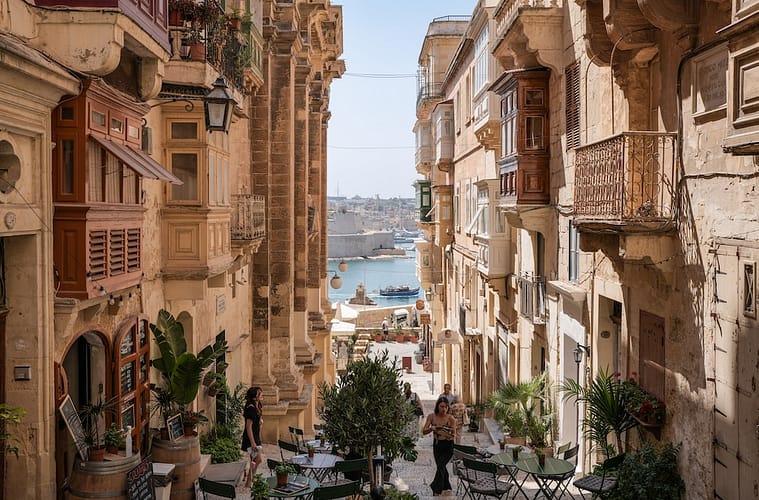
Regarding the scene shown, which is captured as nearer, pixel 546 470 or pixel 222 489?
pixel 222 489

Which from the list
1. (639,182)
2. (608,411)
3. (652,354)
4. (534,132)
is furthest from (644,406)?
(534,132)

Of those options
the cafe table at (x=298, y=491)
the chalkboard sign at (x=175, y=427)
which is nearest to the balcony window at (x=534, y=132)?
the cafe table at (x=298, y=491)

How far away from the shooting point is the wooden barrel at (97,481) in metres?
8.04

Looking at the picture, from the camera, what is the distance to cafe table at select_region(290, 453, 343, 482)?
11977 millimetres

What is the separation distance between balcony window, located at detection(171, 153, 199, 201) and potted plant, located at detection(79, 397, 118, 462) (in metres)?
3.89

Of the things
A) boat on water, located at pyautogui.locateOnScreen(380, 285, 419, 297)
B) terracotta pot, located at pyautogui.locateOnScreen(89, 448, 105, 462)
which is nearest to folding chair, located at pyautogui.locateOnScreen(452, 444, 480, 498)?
terracotta pot, located at pyautogui.locateOnScreen(89, 448, 105, 462)

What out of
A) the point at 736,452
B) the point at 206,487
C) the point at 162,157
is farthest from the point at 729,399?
the point at 162,157

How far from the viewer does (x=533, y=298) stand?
1712 centimetres

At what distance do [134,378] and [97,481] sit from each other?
2545 mm

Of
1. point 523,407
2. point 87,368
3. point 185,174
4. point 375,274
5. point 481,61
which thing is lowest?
point 375,274

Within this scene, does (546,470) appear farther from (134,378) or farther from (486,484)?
(134,378)

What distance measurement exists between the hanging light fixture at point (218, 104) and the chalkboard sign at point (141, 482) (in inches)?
188

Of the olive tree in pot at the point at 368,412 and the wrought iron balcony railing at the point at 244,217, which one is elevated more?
the wrought iron balcony railing at the point at 244,217

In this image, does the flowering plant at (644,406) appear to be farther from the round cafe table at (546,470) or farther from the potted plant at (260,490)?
the potted plant at (260,490)
